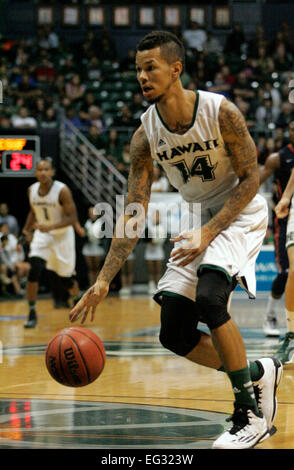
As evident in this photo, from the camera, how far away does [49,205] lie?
10.4m

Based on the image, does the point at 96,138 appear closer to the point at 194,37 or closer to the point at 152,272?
the point at 152,272

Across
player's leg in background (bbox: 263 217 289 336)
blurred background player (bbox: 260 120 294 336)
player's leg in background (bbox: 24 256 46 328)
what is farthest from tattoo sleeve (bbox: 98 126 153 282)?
player's leg in background (bbox: 24 256 46 328)

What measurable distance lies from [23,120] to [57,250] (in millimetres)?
6814

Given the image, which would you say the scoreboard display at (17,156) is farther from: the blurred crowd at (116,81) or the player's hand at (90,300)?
the player's hand at (90,300)

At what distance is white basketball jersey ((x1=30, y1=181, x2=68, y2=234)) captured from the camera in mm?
10367

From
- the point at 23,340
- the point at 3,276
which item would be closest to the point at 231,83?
the point at 3,276

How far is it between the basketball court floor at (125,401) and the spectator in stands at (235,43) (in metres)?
14.5

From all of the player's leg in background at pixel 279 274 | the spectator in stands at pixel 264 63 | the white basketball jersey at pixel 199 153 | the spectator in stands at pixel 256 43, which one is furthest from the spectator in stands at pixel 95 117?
the white basketball jersey at pixel 199 153

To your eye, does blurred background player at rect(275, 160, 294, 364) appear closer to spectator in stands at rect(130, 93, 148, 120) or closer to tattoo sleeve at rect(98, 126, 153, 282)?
tattoo sleeve at rect(98, 126, 153, 282)

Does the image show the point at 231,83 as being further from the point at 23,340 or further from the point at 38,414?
the point at 38,414

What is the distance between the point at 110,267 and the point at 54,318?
681cm

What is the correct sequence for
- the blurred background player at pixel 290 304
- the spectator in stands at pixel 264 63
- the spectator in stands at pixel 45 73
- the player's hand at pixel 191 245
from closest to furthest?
1. the player's hand at pixel 191 245
2. the blurred background player at pixel 290 304
3. the spectator in stands at pixel 45 73
4. the spectator in stands at pixel 264 63

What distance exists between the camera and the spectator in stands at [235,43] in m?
22.2
